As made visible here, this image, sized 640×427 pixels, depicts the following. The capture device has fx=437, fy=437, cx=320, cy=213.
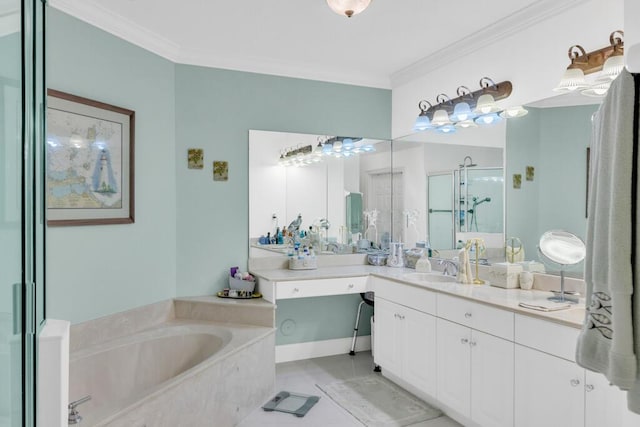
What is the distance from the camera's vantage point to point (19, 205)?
920mm

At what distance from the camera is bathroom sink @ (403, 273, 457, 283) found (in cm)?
329

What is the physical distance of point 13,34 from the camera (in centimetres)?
89

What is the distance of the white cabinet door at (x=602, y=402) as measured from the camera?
1.83 meters

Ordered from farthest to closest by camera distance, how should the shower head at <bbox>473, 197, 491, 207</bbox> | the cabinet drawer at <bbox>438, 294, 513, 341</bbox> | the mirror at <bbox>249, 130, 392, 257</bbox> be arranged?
the mirror at <bbox>249, 130, 392, 257</bbox>
the shower head at <bbox>473, 197, 491, 207</bbox>
the cabinet drawer at <bbox>438, 294, 513, 341</bbox>

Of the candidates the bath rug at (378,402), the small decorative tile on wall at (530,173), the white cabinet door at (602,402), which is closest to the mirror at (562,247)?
the small decorative tile on wall at (530,173)

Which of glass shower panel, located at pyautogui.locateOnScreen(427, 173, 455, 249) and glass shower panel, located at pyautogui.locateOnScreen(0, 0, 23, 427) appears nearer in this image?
glass shower panel, located at pyautogui.locateOnScreen(0, 0, 23, 427)

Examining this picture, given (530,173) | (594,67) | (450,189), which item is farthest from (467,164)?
(594,67)

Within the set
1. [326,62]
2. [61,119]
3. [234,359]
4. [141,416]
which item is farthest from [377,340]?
[61,119]

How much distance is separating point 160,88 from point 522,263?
284cm

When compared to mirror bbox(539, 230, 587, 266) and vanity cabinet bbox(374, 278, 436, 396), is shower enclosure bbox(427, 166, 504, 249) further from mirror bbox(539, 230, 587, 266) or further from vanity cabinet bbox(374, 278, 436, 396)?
vanity cabinet bbox(374, 278, 436, 396)

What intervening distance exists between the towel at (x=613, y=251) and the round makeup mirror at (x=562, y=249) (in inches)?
47.0

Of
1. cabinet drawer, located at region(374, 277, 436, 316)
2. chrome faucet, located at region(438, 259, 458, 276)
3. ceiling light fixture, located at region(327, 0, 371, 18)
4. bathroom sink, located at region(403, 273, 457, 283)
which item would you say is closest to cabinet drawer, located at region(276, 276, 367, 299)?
cabinet drawer, located at region(374, 277, 436, 316)

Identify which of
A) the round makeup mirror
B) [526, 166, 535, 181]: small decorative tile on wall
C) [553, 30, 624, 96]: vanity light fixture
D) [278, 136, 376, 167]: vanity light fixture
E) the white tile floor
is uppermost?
[553, 30, 624, 96]: vanity light fixture

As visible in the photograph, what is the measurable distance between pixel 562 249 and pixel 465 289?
0.62 m
